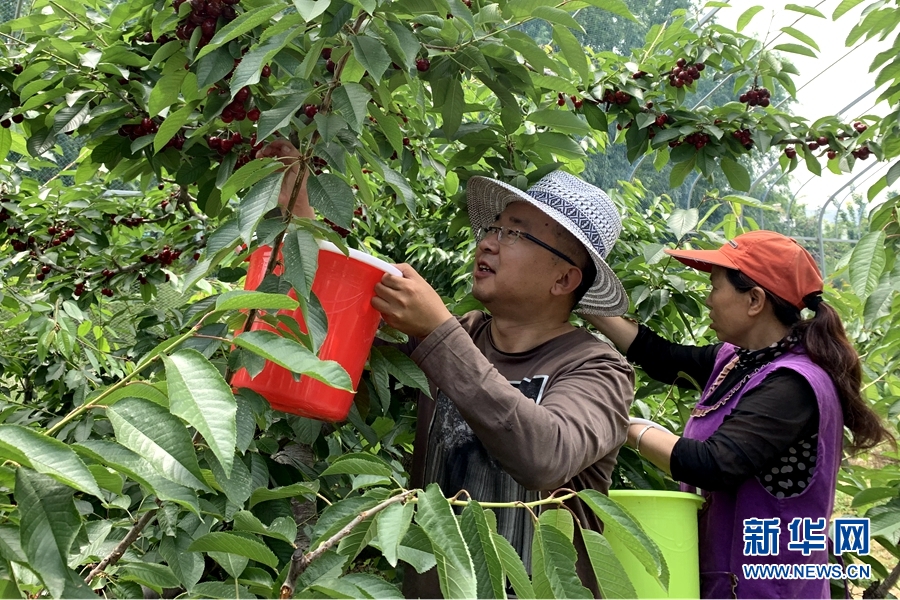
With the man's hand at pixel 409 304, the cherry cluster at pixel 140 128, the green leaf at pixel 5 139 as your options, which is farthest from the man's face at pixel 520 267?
the green leaf at pixel 5 139

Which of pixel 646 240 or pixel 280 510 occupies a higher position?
pixel 646 240

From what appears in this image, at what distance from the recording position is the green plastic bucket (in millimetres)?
1820

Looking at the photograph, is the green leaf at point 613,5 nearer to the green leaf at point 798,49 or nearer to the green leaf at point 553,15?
the green leaf at point 553,15

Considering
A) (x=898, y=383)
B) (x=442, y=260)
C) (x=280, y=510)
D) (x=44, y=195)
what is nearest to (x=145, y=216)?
(x=44, y=195)

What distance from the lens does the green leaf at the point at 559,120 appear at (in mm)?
1779

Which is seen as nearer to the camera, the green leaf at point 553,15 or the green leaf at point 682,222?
the green leaf at point 553,15

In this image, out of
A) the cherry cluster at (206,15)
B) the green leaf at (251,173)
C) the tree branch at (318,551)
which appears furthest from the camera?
the cherry cluster at (206,15)

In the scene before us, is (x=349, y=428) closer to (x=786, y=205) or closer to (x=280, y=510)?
(x=280, y=510)

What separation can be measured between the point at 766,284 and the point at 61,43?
5.94 ft

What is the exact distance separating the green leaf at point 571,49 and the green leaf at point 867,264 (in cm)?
83

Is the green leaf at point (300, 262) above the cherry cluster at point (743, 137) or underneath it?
underneath

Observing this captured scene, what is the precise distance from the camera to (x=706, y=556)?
6.61 ft

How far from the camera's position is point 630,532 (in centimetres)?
90

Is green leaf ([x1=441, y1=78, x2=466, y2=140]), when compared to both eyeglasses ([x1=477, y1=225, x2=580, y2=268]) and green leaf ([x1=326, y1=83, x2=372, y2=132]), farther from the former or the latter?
green leaf ([x1=326, y1=83, x2=372, y2=132])
